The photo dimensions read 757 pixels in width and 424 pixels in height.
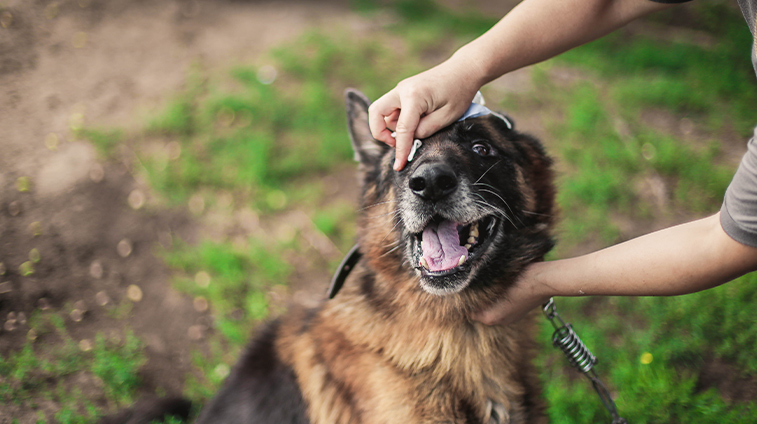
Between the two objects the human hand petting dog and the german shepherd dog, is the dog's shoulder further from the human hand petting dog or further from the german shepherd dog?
the human hand petting dog

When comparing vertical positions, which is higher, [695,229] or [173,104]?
[173,104]

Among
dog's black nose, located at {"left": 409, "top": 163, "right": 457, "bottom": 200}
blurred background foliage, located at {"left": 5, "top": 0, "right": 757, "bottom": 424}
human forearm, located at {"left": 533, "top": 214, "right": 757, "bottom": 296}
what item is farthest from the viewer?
blurred background foliage, located at {"left": 5, "top": 0, "right": 757, "bottom": 424}

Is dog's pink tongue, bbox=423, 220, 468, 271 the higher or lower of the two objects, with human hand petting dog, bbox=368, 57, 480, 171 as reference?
lower

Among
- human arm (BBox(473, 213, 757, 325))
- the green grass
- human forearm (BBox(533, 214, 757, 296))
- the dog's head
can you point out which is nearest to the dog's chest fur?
the dog's head

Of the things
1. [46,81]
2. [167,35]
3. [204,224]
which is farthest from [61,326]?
[167,35]

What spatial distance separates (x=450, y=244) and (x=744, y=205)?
1.21 metres

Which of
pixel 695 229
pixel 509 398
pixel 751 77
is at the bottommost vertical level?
pixel 751 77

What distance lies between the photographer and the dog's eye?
8.13ft

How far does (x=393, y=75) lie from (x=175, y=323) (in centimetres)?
451

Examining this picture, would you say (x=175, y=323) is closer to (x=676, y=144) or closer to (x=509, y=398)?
(x=509, y=398)

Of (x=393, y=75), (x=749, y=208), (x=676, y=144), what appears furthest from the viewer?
(x=393, y=75)

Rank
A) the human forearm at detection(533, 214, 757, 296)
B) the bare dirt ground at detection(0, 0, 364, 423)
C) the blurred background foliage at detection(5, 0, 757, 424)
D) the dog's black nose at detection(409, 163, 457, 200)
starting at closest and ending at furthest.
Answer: the human forearm at detection(533, 214, 757, 296)
the dog's black nose at detection(409, 163, 457, 200)
the blurred background foliage at detection(5, 0, 757, 424)
the bare dirt ground at detection(0, 0, 364, 423)

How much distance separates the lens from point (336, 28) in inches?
297

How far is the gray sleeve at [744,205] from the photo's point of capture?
146 centimetres
